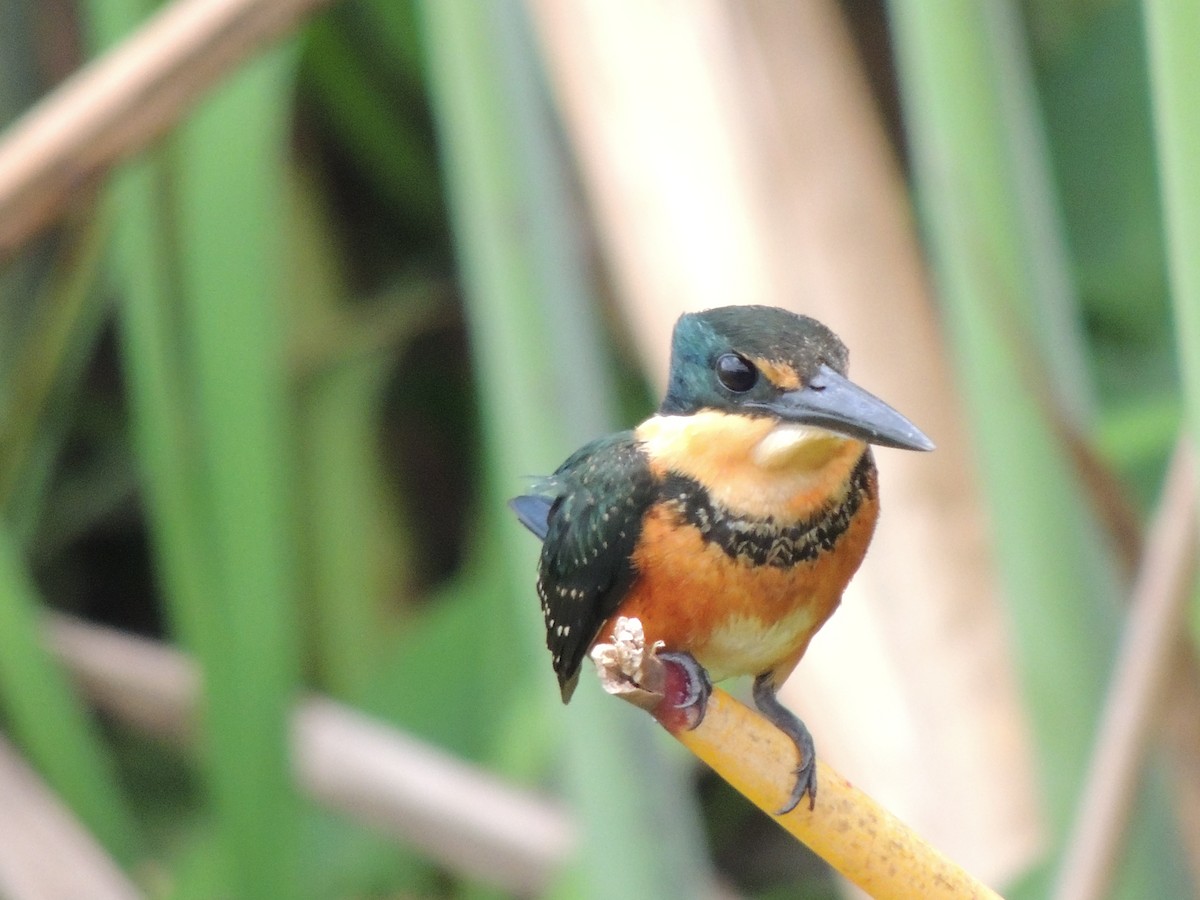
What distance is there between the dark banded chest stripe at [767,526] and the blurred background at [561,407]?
0.14 metres

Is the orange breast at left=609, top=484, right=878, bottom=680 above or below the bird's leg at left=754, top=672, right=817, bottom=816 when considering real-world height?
above

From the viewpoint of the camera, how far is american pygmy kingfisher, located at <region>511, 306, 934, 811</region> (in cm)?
46

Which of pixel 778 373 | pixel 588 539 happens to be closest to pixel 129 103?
pixel 588 539

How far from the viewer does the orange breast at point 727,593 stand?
1.78ft

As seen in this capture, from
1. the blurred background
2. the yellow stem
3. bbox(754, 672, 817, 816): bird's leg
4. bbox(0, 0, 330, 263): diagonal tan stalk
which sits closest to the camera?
the yellow stem

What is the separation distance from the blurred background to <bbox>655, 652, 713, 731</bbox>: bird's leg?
215mm

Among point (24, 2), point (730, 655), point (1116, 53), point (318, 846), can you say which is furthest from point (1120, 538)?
point (24, 2)

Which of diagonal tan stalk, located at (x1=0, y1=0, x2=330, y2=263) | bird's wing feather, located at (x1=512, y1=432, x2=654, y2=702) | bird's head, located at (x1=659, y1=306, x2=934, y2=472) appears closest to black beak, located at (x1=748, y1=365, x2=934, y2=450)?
bird's head, located at (x1=659, y1=306, x2=934, y2=472)

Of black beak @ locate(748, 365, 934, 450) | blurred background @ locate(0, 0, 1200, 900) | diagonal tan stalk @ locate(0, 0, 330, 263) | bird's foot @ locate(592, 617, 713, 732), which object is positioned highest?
diagonal tan stalk @ locate(0, 0, 330, 263)

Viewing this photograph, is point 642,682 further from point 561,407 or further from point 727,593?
point 561,407

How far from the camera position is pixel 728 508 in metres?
0.53

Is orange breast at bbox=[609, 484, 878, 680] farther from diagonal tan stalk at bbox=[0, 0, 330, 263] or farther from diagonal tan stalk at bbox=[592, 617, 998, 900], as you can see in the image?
diagonal tan stalk at bbox=[0, 0, 330, 263]

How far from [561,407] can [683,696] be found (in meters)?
0.42

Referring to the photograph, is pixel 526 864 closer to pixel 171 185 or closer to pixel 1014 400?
pixel 171 185
